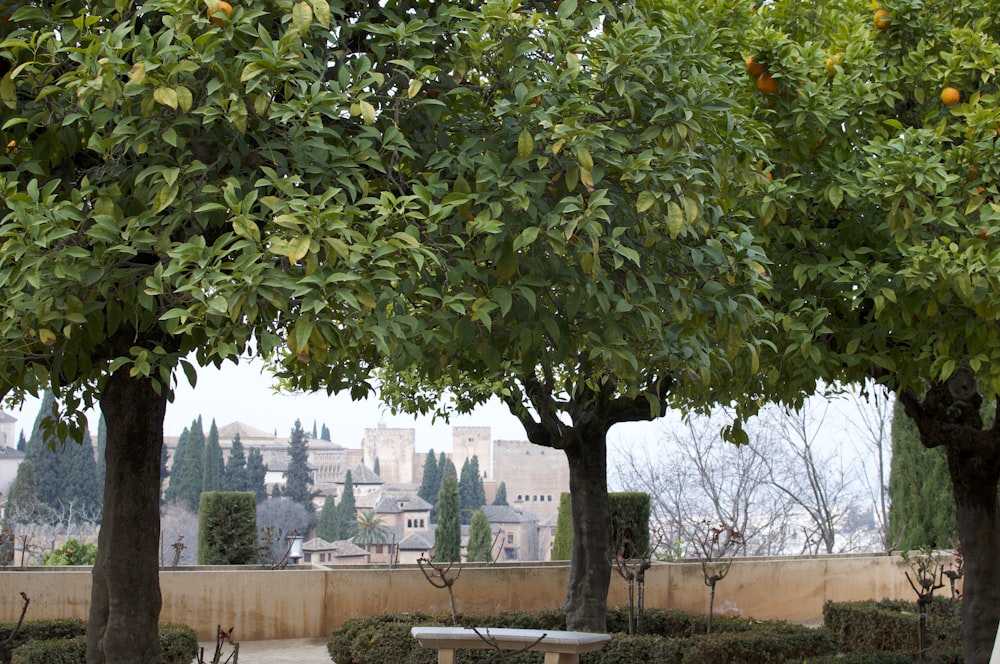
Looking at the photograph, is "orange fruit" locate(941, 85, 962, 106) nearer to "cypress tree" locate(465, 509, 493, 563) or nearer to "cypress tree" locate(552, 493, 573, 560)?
"cypress tree" locate(552, 493, 573, 560)

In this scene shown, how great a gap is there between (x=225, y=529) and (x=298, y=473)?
27513 millimetres

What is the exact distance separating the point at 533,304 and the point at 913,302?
3.12 meters

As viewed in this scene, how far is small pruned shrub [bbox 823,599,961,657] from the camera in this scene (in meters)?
9.76

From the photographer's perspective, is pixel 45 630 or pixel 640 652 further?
pixel 45 630

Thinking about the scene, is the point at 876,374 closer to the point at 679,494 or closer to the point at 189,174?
the point at 189,174

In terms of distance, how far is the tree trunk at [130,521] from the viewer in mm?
5188

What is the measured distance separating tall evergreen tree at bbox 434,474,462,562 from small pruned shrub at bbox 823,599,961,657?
816cm

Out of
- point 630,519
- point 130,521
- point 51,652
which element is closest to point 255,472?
point 630,519

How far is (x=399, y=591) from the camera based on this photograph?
447 inches

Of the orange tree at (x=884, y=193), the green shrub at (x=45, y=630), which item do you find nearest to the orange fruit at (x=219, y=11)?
the orange tree at (x=884, y=193)

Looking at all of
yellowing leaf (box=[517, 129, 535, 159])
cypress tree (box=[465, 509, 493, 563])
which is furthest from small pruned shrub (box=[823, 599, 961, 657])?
cypress tree (box=[465, 509, 493, 563])

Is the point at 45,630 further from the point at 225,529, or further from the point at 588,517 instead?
the point at 588,517

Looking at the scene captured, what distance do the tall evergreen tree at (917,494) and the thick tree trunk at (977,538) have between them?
801cm

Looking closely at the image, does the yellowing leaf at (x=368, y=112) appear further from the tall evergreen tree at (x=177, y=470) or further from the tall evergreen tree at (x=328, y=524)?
the tall evergreen tree at (x=177, y=470)
